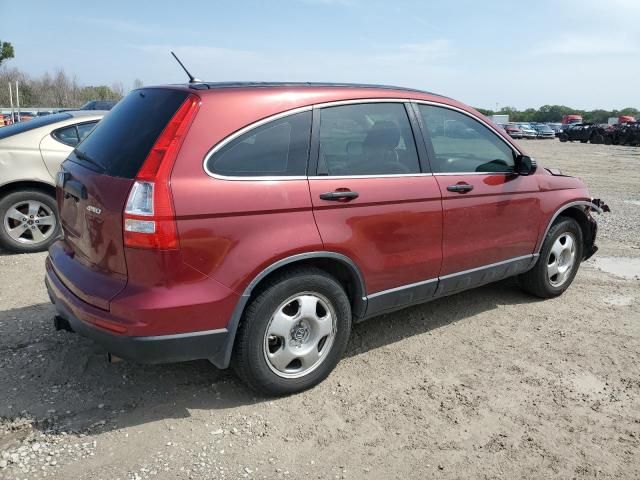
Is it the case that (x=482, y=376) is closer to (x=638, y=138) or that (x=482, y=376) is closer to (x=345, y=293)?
(x=345, y=293)

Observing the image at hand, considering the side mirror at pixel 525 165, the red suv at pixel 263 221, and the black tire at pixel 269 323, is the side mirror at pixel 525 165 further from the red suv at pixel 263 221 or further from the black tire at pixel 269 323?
the black tire at pixel 269 323

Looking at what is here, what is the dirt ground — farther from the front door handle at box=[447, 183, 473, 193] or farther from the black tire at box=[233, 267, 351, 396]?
the front door handle at box=[447, 183, 473, 193]

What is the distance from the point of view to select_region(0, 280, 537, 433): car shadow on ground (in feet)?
10.0

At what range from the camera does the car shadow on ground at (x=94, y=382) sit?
10.0 ft

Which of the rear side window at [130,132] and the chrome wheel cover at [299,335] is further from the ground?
the rear side window at [130,132]

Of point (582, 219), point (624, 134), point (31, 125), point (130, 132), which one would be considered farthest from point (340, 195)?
point (624, 134)

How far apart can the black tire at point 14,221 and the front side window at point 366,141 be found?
403cm

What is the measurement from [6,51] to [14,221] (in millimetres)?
44981

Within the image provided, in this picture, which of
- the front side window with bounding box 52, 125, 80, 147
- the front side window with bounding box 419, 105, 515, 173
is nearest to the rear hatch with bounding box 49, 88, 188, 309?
the front side window with bounding box 419, 105, 515, 173

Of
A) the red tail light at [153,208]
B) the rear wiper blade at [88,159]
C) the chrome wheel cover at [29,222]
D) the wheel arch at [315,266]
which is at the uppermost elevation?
the rear wiper blade at [88,159]

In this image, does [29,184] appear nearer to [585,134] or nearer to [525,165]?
[525,165]

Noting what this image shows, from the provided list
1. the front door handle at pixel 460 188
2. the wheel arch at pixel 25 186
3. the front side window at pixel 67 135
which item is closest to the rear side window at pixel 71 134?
the front side window at pixel 67 135

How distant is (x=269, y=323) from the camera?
10.1 ft

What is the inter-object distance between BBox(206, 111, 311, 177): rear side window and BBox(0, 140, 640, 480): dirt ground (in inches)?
54.3
